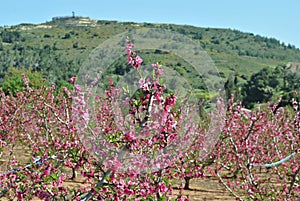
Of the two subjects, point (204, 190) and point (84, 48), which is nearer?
point (204, 190)

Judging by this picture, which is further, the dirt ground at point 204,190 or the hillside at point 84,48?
the hillside at point 84,48

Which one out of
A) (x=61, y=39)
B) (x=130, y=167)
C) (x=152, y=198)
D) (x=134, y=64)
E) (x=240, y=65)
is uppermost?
(x=61, y=39)

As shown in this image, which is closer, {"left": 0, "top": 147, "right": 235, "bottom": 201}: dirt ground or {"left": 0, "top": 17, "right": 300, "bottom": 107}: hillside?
{"left": 0, "top": 147, "right": 235, "bottom": 201}: dirt ground

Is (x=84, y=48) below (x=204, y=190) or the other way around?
the other way around

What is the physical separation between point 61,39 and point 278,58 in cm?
6214

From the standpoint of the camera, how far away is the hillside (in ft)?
263

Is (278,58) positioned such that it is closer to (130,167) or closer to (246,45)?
(246,45)

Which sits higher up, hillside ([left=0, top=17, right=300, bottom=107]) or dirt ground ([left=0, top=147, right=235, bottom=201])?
hillside ([left=0, top=17, right=300, bottom=107])

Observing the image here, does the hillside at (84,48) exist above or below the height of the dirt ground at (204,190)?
above

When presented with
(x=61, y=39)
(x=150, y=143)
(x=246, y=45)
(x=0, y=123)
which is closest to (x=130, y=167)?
(x=150, y=143)

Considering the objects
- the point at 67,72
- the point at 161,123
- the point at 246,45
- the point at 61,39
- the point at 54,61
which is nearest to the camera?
the point at 161,123

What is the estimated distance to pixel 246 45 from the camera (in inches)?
5389

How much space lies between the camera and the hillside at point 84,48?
80100mm

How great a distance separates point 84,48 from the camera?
3979 inches
